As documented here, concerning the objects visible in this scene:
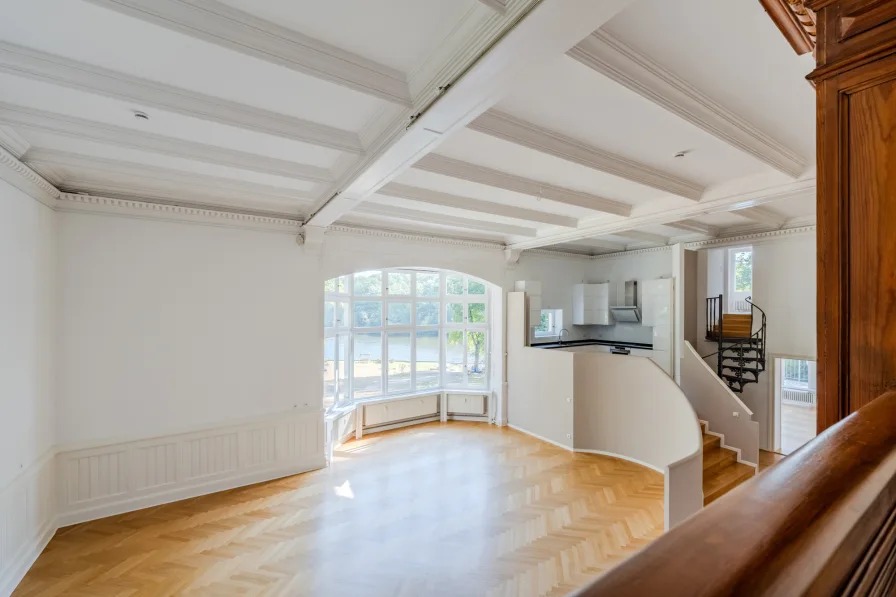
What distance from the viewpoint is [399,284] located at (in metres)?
7.37

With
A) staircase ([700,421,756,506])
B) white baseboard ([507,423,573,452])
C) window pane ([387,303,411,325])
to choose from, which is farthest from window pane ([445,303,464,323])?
staircase ([700,421,756,506])

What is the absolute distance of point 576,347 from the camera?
8.29m

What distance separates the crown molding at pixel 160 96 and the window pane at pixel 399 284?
448 cm

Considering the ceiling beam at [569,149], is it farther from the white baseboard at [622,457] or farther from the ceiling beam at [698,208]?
the white baseboard at [622,457]

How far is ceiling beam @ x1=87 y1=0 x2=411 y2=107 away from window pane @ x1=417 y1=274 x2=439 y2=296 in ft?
17.7

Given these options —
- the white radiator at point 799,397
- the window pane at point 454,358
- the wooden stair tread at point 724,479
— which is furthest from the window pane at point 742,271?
the window pane at point 454,358

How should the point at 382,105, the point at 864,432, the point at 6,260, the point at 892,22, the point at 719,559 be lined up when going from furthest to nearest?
the point at 6,260
the point at 382,105
the point at 892,22
the point at 864,432
the point at 719,559

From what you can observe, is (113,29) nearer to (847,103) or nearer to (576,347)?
(847,103)

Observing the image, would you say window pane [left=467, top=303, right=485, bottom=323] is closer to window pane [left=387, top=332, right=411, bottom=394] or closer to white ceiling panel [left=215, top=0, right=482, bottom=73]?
window pane [left=387, top=332, right=411, bottom=394]

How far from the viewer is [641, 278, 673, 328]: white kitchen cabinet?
6.23 meters

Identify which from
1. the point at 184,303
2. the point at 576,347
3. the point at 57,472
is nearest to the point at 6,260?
the point at 184,303

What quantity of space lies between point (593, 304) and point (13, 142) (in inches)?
318

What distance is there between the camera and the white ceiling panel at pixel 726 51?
1.70m

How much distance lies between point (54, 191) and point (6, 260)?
1.03 m
